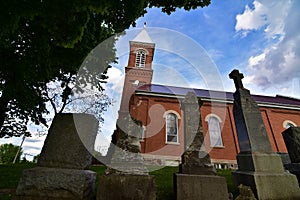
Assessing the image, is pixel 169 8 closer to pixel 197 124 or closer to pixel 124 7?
pixel 124 7

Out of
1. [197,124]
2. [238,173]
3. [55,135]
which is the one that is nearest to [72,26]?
[55,135]

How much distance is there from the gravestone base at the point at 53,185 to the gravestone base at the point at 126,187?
0.28 meters

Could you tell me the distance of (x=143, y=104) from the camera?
13.7m

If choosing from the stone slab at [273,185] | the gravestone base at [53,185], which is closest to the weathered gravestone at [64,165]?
the gravestone base at [53,185]

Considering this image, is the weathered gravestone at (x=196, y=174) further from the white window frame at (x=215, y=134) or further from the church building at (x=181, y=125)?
the white window frame at (x=215, y=134)

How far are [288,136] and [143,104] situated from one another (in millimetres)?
10171

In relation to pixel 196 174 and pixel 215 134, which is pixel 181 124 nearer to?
pixel 215 134

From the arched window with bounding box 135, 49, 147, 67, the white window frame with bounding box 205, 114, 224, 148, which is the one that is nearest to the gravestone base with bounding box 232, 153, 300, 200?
the white window frame with bounding box 205, 114, 224, 148

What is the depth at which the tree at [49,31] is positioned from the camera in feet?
8.93

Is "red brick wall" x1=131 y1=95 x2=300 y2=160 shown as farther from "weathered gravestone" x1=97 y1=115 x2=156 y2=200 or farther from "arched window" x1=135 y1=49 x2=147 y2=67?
"weathered gravestone" x1=97 y1=115 x2=156 y2=200

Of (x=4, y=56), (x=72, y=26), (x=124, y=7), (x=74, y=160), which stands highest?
(x=124, y=7)

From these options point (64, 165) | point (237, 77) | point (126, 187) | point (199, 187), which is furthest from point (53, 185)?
point (237, 77)

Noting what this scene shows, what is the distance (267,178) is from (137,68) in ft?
61.5

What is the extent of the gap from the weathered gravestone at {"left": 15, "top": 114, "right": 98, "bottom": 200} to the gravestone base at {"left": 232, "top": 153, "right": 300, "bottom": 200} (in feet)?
10.2
